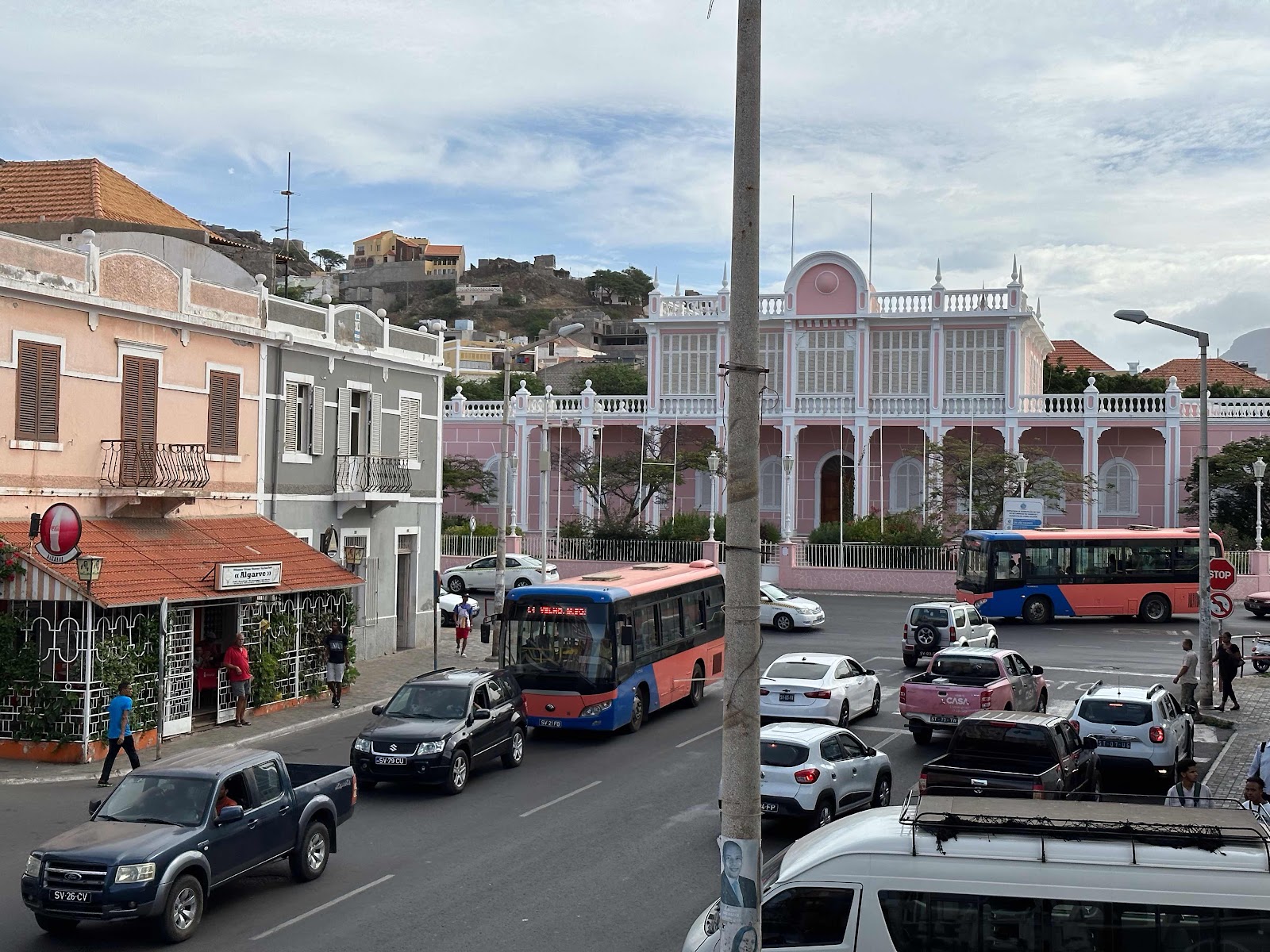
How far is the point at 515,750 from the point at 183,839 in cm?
837

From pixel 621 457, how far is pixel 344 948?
44.8 metres

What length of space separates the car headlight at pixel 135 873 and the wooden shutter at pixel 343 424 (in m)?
19.2

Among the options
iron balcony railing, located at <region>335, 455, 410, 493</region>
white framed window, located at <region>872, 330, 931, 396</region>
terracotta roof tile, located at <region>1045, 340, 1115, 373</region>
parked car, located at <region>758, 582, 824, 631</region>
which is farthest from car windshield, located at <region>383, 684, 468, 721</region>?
terracotta roof tile, located at <region>1045, 340, 1115, 373</region>

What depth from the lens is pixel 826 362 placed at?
188ft

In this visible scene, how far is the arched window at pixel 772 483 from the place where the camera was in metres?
59.7

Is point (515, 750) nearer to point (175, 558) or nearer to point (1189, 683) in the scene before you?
point (175, 558)

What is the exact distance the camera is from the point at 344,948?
11672 mm

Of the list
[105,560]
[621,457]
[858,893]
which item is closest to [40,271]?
[105,560]

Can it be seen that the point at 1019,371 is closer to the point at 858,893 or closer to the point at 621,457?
the point at 621,457

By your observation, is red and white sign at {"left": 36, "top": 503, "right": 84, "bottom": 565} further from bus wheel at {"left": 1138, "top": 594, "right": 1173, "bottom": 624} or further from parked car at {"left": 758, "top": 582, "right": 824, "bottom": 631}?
bus wheel at {"left": 1138, "top": 594, "right": 1173, "bottom": 624}

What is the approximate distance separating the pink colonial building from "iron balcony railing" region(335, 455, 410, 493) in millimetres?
23872

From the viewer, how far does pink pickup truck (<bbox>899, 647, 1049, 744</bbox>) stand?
20891 millimetres

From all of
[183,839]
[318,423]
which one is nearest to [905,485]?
[318,423]

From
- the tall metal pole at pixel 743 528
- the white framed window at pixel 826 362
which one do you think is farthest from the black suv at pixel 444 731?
the white framed window at pixel 826 362
